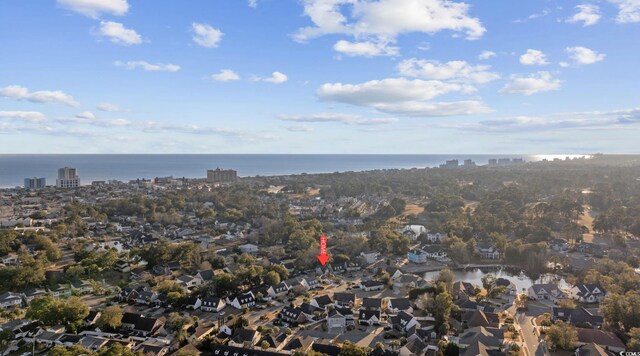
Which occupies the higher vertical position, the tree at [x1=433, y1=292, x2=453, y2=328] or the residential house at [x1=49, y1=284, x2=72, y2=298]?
the tree at [x1=433, y1=292, x2=453, y2=328]

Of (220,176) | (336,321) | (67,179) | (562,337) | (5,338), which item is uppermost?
(220,176)

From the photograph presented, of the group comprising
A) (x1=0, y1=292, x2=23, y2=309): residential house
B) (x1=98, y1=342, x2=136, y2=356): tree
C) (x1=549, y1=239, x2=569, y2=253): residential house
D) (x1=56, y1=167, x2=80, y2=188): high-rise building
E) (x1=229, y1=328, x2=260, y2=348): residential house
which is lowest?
(x1=0, y1=292, x2=23, y2=309): residential house

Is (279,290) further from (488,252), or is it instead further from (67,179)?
(67,179)

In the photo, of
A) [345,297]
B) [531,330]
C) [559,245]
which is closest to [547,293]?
[531,330]

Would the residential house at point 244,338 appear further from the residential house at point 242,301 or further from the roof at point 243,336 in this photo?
the residential house at point 242,301

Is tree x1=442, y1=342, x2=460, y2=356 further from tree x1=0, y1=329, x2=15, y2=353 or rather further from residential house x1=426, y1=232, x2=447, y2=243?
residential house x1=426, y1=232, x2=447, y2=243

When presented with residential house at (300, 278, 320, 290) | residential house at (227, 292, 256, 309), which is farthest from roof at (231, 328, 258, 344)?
residential house at (300, 278, 320, 290)

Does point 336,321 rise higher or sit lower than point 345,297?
lower
